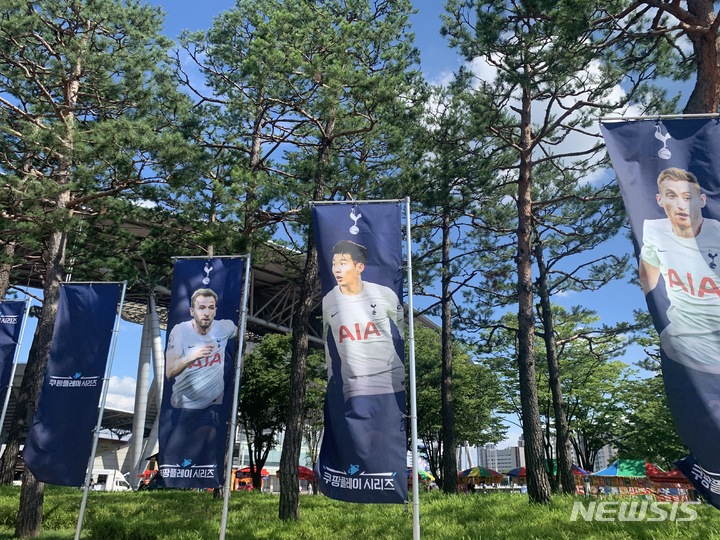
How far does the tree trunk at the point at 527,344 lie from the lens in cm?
1058

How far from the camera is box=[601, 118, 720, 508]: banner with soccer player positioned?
5099mm

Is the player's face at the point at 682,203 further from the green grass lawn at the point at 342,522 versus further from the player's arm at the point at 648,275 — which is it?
the green grass lawn at the point at 342,522

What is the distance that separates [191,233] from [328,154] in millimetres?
4453

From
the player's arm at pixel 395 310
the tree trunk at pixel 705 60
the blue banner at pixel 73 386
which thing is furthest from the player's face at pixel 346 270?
the tree trunk at pixel 705 60

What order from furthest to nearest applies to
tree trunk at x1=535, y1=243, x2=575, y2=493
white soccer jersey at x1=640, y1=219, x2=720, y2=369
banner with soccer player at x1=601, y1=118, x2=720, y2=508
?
tree trunk at x1=535, y1=243, x2=575, y2=493 → white soccer jersey at x1=640, y1=219, x2=720, y2=369 → banner with soccer player at x1=601, y1=118, x2=720, y2=508

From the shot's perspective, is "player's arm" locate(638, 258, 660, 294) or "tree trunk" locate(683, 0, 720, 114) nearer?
"player's arm" locate(638, 258, 660, 294)

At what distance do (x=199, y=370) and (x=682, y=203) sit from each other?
744 centimetres

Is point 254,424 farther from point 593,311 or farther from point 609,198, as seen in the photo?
point 609,198

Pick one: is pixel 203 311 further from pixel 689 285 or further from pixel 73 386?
pixel 689 285

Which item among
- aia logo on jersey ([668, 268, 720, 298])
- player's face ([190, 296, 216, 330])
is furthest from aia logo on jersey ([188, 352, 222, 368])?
aia logo on jersey ([668, 268, 720, 298])

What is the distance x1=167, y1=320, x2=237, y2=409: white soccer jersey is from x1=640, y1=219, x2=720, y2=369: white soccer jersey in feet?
21.5

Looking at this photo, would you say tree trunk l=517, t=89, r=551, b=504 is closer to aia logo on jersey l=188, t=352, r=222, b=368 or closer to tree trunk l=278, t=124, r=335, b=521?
tree trunk l=278, t=124, r=335, b=521

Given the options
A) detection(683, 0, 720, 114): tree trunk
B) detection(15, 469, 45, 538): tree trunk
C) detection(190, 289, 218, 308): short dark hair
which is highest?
detection(683, 0, 720, 114): tree trunk

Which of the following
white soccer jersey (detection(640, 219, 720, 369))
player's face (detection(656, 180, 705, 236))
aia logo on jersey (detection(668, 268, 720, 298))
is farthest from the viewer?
player's face (detection(656, 180, 705, 236))
